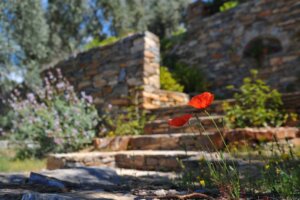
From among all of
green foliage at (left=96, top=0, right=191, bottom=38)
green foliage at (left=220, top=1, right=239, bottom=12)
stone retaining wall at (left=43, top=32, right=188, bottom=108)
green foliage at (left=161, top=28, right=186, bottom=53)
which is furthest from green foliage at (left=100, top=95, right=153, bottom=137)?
green foliage at (left=96, top=0, right=191, bottom=38)

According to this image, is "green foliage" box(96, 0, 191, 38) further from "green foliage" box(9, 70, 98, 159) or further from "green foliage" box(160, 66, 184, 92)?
"green foliage" box(9, 70, 98, 159)

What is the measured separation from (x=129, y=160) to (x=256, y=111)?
5.93ft

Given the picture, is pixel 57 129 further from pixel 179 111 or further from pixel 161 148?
pixel 179 111

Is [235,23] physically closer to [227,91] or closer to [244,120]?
[227,91]

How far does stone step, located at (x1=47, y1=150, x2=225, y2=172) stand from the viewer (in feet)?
12.2

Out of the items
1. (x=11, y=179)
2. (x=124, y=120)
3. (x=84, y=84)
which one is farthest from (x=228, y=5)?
(x=11, y=179)

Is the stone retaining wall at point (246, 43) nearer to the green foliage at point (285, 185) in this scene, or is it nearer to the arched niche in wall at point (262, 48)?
the arched niche in wall at point (262, 48)

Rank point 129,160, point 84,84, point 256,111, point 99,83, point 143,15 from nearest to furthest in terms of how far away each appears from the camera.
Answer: point 129,160 < point 256,111 < point 99,83 < point 84,84 < point 143,15

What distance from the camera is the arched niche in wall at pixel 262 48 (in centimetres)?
749

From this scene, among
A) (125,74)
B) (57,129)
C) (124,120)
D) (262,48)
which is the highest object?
(262,48)

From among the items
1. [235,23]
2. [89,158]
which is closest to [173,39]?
[235,23]

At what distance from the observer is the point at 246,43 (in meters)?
7.79

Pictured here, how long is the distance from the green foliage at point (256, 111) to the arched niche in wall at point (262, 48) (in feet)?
9.45

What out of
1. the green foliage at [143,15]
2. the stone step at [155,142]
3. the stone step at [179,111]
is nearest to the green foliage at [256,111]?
the stone step at [179,111]
